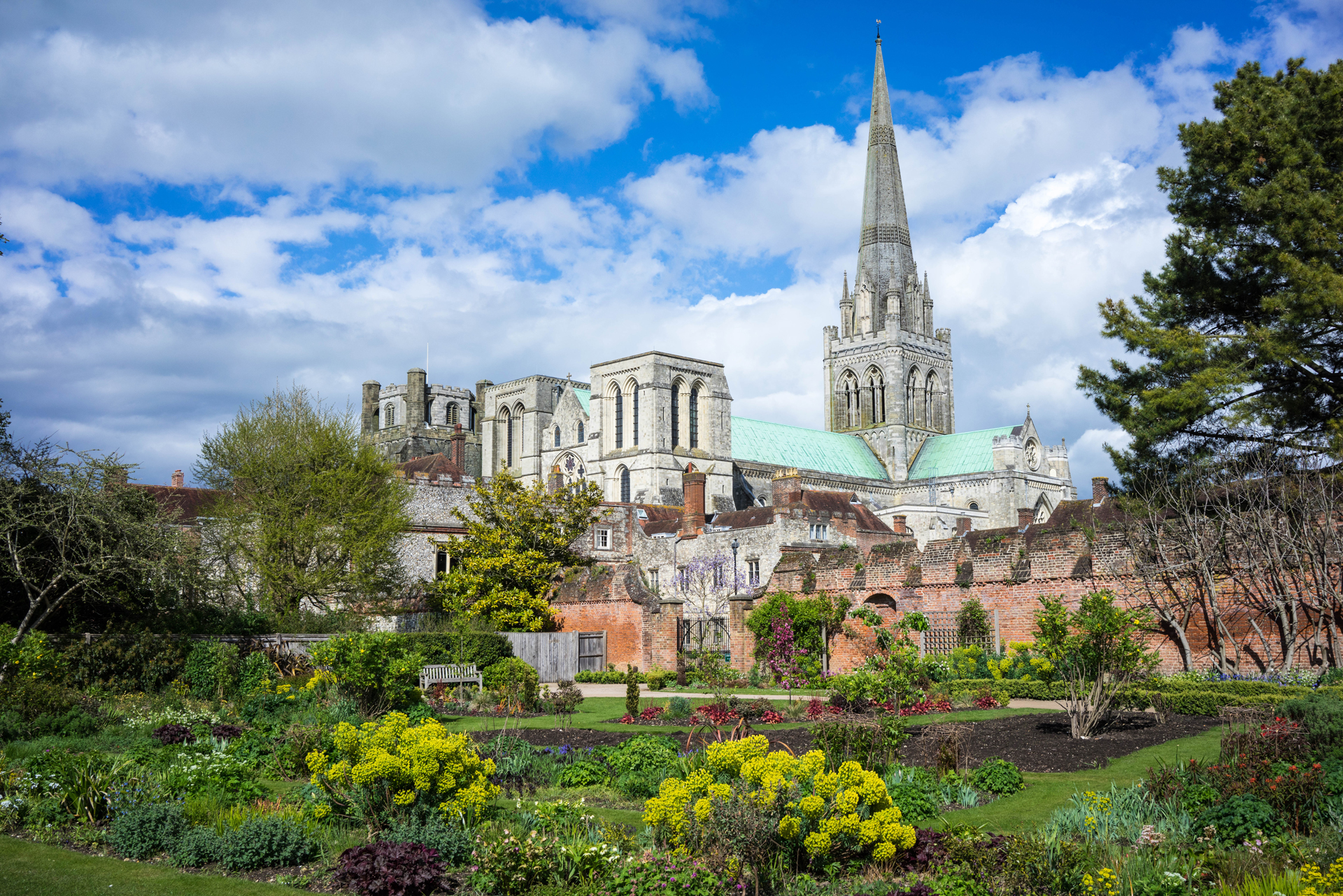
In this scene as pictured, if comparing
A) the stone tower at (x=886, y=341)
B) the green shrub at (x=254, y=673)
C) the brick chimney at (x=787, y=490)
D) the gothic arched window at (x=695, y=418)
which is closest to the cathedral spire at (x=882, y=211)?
the stone tower at (x=886, y=341)

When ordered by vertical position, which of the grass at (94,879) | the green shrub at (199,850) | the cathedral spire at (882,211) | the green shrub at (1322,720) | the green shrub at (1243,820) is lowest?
the grass at (94,879)

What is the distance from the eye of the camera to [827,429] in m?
99.5

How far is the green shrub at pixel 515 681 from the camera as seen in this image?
1984cm

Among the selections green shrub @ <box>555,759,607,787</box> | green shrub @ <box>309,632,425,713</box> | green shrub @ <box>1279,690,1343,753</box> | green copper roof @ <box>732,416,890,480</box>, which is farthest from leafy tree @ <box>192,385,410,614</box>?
green copper roof @ <box>732,416,890,480</box>

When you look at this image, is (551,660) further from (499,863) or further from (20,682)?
(499,863)

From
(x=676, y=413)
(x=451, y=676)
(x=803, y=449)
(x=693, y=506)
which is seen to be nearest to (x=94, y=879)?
(x=451, y=676)

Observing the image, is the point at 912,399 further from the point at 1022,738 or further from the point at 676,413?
the point at 1022,738

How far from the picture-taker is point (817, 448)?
87.3 metres

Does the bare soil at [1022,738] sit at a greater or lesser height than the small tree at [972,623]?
lesser

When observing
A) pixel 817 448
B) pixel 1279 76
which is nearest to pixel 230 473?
pixel 1279 76

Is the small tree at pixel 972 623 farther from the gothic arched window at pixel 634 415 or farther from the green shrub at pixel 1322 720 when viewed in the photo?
the gothic arched window at pixel 634 415

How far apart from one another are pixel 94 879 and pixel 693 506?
3355 cm

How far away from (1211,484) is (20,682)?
→ 860 inches

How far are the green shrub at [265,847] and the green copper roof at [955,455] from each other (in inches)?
3107
